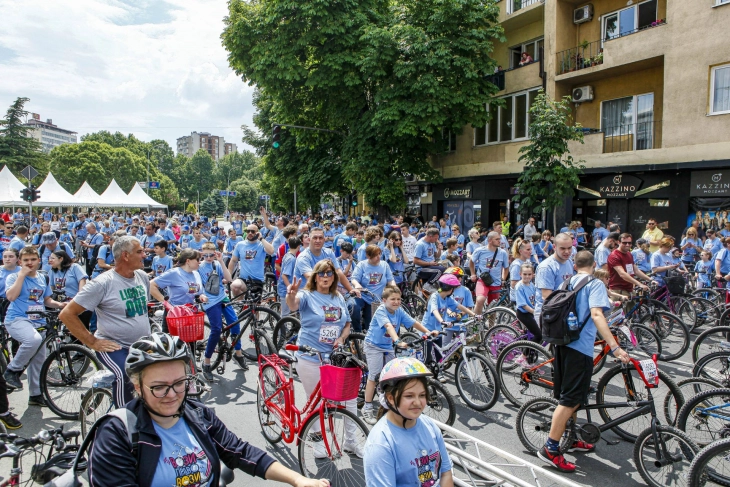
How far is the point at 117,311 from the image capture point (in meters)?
4.26

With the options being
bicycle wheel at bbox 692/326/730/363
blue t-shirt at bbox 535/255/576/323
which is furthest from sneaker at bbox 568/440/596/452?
bicycle wheel at bbox 692/326/730/363

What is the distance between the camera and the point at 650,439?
4211 mm

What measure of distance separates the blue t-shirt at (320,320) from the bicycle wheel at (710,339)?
17.3 feet

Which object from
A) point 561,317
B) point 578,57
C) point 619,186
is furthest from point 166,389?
point 578,57

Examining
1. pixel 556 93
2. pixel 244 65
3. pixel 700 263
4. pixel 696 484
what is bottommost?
pixel 696 484

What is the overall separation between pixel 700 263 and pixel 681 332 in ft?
13.7

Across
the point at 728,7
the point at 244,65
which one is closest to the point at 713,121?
the point at 728,7

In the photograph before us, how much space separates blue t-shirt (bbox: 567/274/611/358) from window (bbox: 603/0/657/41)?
654 inches

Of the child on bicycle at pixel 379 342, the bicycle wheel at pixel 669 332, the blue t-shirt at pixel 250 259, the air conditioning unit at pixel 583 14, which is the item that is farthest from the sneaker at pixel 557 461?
the air conditioning unit at pixel 583 14

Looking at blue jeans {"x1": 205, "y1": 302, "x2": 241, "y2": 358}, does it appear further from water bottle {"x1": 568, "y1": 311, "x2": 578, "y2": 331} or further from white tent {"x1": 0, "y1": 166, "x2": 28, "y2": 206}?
white tent {"x1": 0, "y1": 166, "x2": 28, "y2": 206}

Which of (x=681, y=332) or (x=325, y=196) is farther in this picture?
(x=325, y=196)

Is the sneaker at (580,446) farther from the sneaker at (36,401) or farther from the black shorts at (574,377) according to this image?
the sneaker at (36,401)

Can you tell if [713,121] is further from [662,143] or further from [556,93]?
[556,93]

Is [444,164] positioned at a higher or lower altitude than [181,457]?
higher
